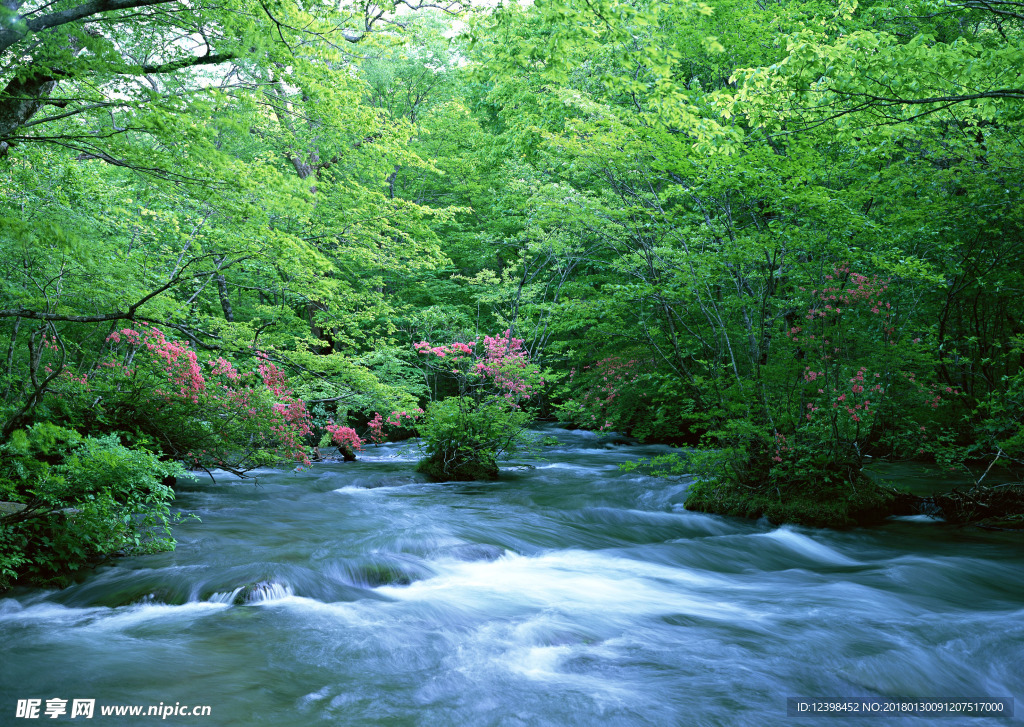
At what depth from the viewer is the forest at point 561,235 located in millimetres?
5320

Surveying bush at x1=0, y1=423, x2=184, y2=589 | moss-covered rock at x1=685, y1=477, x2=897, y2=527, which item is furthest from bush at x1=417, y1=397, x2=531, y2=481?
bush at x1=0, y1=423, x2=184, y2=589

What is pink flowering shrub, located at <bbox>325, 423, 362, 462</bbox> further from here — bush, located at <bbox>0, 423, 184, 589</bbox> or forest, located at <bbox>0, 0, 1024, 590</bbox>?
bush, located at <bbox>0, 423, 184, 589</bbox>

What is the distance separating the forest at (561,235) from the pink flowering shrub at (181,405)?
0.04 m

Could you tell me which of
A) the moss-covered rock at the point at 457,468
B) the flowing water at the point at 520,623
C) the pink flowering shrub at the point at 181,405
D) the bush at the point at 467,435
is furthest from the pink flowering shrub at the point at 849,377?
the pink flowering shrub at the point at 181,405

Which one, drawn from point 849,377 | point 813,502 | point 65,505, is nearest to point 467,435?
point 813,502

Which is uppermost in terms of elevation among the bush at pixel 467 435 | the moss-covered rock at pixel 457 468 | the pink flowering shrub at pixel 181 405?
the pink flowering shrub at pixel 181 405

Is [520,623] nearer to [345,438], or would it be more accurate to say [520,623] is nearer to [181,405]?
[181,405]

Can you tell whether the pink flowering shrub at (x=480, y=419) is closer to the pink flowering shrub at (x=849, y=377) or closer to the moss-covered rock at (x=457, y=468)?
the moss-covered rock at (x=457, y=468)

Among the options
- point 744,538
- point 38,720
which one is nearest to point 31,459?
point 38,720

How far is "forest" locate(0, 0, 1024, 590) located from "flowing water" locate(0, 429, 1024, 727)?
0.87 meters

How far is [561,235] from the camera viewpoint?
14.1 metres

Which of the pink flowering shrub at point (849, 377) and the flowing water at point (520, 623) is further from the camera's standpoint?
the pink flowering shrub at point (849, 377)

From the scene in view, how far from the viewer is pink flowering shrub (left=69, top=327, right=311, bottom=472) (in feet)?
26.9

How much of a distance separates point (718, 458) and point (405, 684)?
6.00 metres
